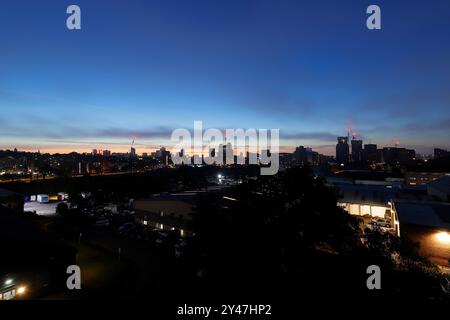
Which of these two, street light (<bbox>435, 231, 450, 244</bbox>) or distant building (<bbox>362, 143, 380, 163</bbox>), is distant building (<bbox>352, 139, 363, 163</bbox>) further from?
street light (<bbox>435, 231, 450, 244</bbox>)

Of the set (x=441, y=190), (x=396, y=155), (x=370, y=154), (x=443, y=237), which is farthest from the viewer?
(x=370, y=154)

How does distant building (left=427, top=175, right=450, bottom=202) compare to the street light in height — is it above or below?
above

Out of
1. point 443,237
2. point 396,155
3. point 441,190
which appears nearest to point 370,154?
point 396,155

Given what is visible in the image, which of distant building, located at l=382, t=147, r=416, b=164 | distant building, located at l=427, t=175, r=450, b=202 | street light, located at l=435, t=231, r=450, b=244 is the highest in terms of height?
distant building, located at l=382, t=147, r=416, b=164

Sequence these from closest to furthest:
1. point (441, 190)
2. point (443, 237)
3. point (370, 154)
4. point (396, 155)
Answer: point (443, 237)
point (441, 190)
point (396, 155)
point (370, 154)

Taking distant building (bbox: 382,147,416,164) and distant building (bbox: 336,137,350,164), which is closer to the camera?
distant building (bbox: 382,147,416,164)

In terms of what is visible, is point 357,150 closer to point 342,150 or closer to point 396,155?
point 342,150

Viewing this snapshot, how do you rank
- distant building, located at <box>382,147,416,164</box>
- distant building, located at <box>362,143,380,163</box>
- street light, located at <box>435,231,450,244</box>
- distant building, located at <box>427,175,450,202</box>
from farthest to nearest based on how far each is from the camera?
distant building, located at <box>362,143,380,163</box> < distant building, located at <box>382,147,416,164</box> < distant building, located at <box>427,175,450,202</box> < street light, located at <box>435,231,450,244</box>

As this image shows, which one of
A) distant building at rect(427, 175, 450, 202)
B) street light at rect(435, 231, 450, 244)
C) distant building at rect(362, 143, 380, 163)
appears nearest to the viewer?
street light at rect(435, 231, 450, 244)

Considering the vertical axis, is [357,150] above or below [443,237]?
above

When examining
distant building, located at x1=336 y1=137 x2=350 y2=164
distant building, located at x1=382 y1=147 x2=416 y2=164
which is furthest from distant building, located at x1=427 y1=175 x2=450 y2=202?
distant building, located at x1=336 y1=137 x2=350 y2=164

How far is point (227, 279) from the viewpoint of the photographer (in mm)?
5516

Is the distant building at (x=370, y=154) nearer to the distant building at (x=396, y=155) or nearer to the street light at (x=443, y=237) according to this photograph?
the distant building at (x=396, y=155)

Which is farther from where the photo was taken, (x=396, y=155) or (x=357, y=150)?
(x=357, y=150)
